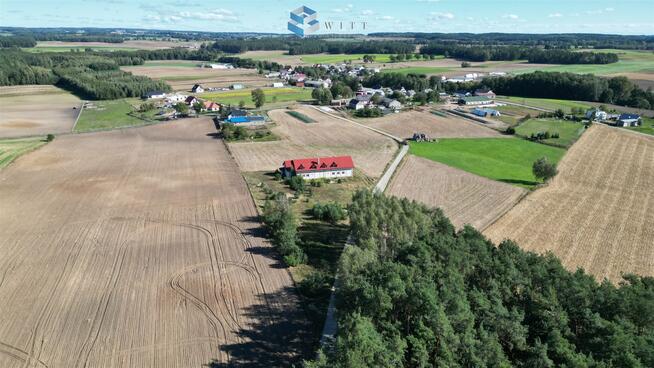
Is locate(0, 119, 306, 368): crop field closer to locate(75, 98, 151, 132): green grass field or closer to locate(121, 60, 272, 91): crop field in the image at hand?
locate(75, 98, 151, 132): green grass field

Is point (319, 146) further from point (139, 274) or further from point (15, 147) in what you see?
point (15, 147)

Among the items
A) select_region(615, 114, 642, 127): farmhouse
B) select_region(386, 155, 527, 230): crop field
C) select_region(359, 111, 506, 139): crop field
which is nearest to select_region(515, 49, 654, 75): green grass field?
select_region(615, 114, 642, 127): farmhouse

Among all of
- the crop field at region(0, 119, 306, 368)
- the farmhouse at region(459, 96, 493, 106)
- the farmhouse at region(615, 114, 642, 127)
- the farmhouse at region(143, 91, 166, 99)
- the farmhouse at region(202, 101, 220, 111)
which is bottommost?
the crop field at region(0, 119, 306, 368)

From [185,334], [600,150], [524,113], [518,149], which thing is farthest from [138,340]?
[524,113]

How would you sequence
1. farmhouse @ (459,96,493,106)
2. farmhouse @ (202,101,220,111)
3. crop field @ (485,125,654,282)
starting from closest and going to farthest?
crop field @ (485,125,654,282)
farmhouse @ (202,101,220,111)
farmhouse @ (459,96,493,106)

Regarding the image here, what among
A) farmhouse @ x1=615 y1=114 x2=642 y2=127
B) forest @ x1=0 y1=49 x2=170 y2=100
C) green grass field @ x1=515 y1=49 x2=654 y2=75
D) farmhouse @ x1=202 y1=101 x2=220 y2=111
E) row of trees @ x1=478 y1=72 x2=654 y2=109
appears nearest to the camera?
farmhouse @ x1=615 y1=114 x2=642 y2=127

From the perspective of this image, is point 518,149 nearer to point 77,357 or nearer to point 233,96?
point 77,357

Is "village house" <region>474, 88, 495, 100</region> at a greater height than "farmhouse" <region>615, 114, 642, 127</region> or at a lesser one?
greater

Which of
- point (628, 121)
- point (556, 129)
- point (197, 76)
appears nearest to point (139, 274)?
point (556, 129)
